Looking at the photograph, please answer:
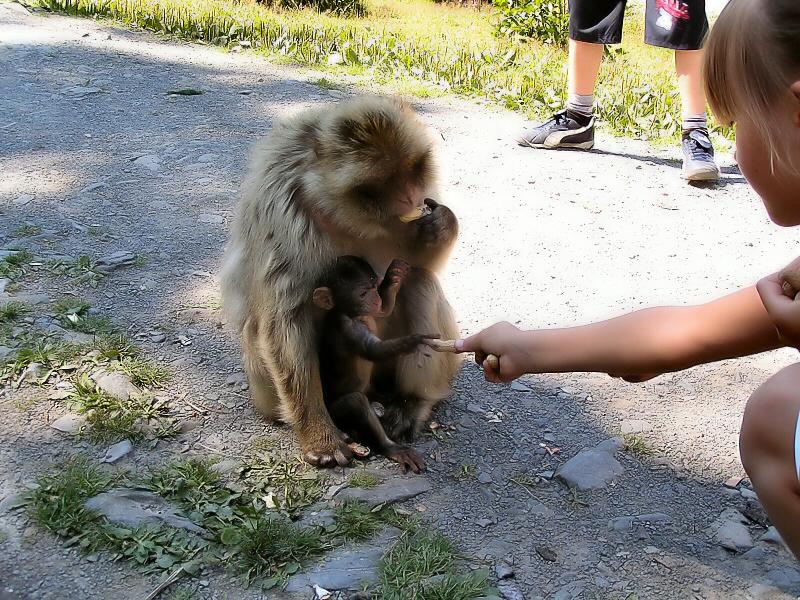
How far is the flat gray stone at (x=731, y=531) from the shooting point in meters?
2.78

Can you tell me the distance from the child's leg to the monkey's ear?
1505mm

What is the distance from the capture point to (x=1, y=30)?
8828mm

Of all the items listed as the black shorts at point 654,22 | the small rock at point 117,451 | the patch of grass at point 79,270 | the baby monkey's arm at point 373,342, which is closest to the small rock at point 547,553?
the baby monkey's arm at point 373,342

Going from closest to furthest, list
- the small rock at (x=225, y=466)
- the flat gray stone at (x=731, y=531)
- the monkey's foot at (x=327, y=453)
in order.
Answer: the flat gray stone at (x=731, y=531)
the small rock at (x=225, y=466)
the monkey's foot at (x=327, y=453)

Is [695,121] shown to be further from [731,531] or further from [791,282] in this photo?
[791,282]

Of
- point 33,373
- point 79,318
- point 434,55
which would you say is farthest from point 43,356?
point 434,55

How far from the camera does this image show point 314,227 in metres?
3.19

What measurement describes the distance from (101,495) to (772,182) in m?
2.18

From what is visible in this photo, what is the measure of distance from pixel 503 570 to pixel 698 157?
4099 millimetres

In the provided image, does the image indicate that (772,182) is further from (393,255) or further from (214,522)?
(214,522)

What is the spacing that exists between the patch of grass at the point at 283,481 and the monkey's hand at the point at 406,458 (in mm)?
285

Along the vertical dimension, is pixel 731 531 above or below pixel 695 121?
below

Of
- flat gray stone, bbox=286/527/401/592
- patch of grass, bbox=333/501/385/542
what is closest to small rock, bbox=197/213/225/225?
patch of grass, bbox=333/501/385/542

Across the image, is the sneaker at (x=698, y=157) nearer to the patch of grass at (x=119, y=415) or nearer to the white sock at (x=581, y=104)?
the white sock at (x=581, y=104)
